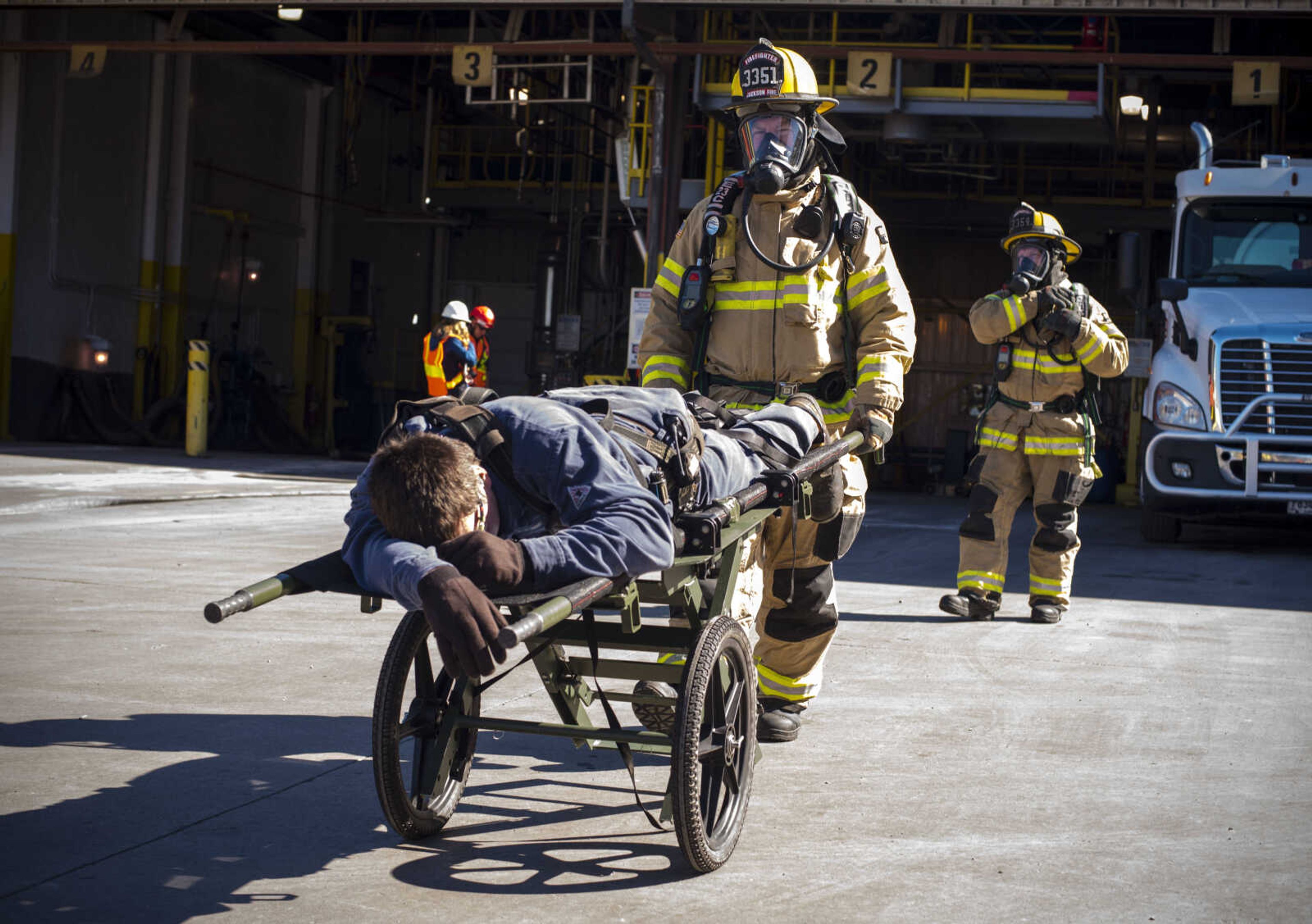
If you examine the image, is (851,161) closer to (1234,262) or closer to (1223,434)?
(1234,262)

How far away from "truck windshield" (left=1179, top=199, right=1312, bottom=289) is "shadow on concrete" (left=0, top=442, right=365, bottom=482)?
9340mm

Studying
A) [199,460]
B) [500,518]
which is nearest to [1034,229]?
[500,518]

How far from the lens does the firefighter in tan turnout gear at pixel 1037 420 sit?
25.0 feet

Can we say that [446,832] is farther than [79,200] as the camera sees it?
No

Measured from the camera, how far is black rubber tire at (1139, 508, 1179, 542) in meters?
12.3

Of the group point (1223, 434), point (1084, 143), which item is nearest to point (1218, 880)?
point (1223, 434)

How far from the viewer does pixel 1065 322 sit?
7.71 m

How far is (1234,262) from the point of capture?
12.1m

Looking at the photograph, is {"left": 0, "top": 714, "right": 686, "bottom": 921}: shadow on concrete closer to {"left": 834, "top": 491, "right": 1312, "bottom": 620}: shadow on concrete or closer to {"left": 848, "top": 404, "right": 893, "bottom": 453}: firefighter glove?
{"left": 848, "top": 404, "right": 893, "bottom": 453}: firefighter glove

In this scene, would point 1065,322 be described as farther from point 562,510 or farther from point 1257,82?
point 1257,82

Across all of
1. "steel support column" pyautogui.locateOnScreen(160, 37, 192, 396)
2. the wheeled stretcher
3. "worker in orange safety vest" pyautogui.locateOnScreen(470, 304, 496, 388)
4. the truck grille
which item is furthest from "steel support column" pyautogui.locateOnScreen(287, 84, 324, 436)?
the wheeled stretcher

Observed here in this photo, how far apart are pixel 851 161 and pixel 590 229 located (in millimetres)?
6830

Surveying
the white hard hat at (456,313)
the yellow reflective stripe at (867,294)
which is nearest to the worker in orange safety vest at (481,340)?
the white hard hat at (456,313)

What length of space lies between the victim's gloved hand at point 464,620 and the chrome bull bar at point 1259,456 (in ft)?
31.2
